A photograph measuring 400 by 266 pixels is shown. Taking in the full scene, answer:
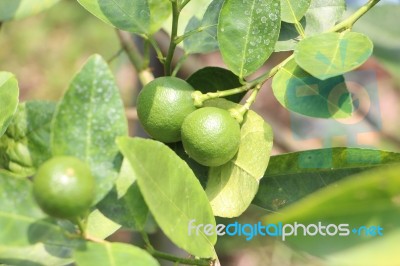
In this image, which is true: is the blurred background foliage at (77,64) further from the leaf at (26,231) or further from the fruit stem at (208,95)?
the leaf at (26,231)

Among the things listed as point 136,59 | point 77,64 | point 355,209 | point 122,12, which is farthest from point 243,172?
point 77,64

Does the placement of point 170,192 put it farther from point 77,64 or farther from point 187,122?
point 77,64

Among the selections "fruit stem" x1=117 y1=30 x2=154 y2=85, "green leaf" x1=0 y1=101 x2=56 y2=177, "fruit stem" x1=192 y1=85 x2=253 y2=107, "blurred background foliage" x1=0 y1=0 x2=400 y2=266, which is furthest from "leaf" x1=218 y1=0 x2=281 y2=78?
"blurred background foliage" x1=0 y1=0 x2=400 y2=266

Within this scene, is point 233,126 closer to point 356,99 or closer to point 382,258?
point 356,99

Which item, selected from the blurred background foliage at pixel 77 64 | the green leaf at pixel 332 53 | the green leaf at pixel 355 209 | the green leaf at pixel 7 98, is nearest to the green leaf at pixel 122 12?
the green leaf at pixel 7 98

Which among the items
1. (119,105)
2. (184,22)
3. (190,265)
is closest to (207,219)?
(190,265)
